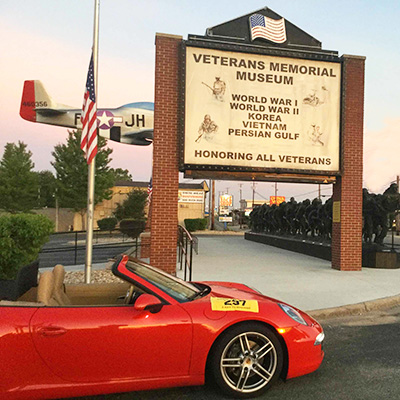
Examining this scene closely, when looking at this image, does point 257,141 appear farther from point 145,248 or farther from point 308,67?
point 145,248

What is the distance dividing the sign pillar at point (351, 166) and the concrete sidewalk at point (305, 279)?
76cm

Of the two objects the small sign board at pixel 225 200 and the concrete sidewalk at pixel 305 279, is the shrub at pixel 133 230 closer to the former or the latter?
the concrete sidewalk at pixel 305 279

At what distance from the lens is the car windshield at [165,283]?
336 cm

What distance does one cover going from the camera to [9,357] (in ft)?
9.04

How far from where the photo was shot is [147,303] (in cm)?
300

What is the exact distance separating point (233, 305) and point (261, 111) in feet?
25.8

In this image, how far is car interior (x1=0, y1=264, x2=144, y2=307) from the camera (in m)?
3.22

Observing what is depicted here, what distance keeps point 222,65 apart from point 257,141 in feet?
7.42

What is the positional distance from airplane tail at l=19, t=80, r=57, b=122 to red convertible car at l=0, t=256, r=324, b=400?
652 inches

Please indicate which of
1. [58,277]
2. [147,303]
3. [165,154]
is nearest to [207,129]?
[165,154]

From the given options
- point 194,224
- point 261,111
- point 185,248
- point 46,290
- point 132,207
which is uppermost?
point 261,111

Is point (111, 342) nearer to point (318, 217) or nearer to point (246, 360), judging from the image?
point (246, 360)

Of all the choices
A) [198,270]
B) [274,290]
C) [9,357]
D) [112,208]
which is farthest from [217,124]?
[112,208]

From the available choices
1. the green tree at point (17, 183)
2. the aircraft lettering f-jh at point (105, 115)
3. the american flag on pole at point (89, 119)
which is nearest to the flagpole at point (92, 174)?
the american flag on pole at point (89, 119)
